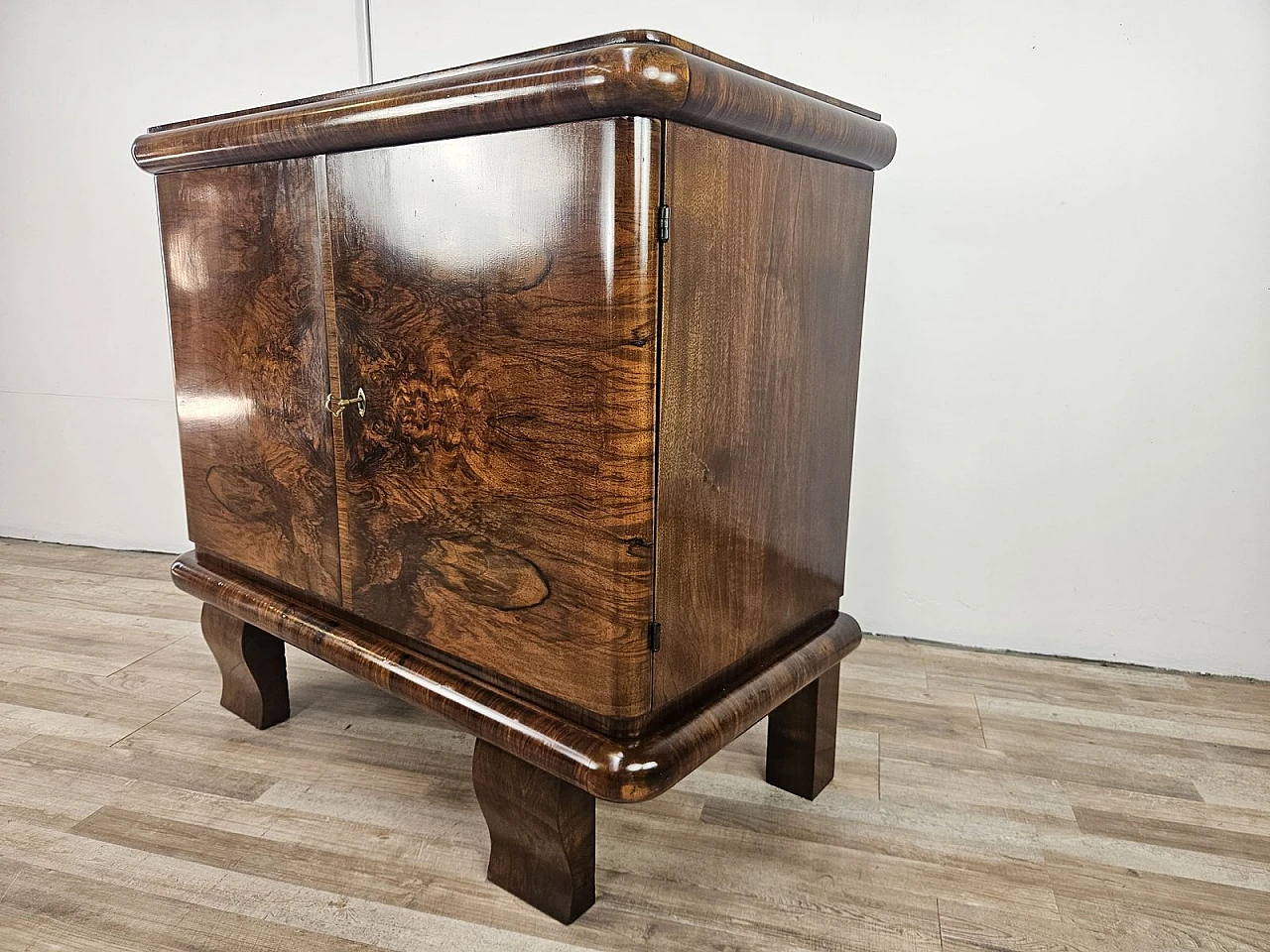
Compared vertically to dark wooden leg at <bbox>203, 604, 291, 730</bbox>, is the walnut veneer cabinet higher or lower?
higher

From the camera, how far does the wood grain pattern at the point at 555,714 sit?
36.5 inches

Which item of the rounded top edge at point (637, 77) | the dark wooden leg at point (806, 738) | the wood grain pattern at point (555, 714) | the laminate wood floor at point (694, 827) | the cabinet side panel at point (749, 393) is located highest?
the rounded top edge at point (637, 77)

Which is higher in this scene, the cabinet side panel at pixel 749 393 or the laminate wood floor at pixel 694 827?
the cabinet side panel at pixel 749 393

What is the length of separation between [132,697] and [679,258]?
51.3 inches

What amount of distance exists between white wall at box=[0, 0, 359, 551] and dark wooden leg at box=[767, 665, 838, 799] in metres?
1.61

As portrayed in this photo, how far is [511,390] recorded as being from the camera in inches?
37.3

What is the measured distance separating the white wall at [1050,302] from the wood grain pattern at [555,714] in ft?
2.19

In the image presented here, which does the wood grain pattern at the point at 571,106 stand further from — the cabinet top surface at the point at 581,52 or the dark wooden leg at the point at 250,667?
the dark wooden leg at the point at 250,667

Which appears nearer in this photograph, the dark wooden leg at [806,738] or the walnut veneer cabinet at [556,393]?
the walnut veneer cabinet at [556,393]

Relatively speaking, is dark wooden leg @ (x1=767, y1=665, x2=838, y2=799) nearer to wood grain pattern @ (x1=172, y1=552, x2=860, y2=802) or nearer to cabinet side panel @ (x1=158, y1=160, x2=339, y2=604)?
wood grain pattern @ (x1=172, y1=552, x2=860, y2=802)

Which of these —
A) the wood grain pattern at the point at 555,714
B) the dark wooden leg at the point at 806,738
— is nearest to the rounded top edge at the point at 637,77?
the wood grain pattern at the point at 555,714

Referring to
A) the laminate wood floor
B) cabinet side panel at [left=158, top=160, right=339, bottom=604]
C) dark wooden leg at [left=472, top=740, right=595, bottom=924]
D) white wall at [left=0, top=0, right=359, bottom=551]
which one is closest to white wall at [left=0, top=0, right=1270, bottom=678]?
the laminate wood floor

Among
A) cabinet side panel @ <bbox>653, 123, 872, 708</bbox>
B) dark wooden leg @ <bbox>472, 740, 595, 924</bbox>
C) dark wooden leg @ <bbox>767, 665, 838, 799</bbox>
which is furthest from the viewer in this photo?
dark wooden leg @ <bbox>767, 665, 838, 799</bbox>

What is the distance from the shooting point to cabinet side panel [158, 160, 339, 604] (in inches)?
45.9
